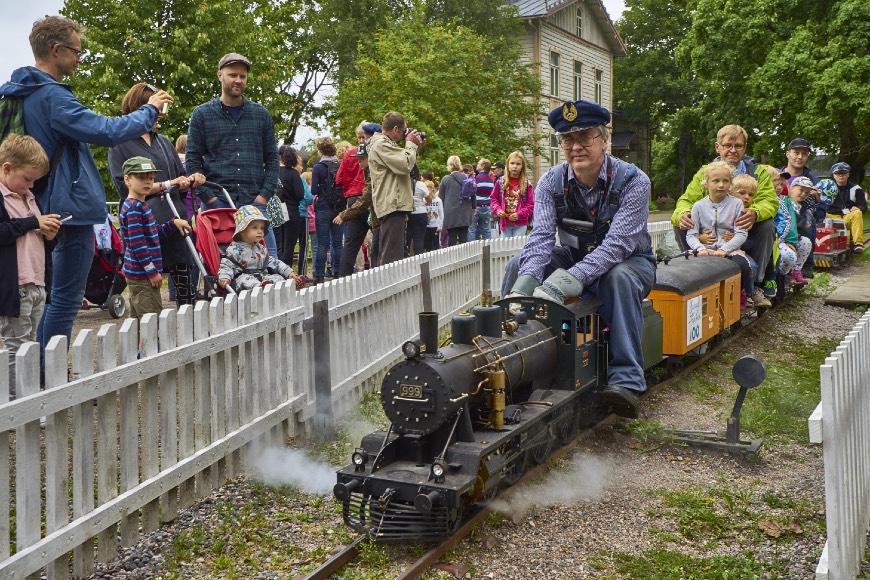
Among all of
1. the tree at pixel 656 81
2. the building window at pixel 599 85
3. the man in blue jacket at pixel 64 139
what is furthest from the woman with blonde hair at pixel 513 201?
the tree at pixel 656 81

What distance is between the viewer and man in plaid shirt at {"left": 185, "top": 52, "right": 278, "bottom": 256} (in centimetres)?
797

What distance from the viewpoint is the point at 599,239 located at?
6.70 metres

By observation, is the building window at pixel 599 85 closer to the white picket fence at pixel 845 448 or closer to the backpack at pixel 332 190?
the backpack at pixel 332 190

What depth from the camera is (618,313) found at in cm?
630

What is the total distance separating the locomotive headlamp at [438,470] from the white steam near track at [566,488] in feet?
2.49

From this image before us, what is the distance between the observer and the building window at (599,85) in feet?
143

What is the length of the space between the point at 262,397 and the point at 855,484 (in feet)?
11.8

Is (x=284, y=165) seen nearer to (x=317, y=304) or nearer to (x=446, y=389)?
(x=317, y=304)

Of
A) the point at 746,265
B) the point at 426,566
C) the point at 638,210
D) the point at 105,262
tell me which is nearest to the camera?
the point at 426,566

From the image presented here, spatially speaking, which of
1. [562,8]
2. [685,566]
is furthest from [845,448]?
[562,8]

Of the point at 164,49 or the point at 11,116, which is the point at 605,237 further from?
the point at 164,49

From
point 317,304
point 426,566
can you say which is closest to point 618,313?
point 317,304

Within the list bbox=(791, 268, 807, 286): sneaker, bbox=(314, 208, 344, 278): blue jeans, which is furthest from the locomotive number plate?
bbox=(791, 268, 807, 286): sneaker

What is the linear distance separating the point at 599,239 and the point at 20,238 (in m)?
3.90
